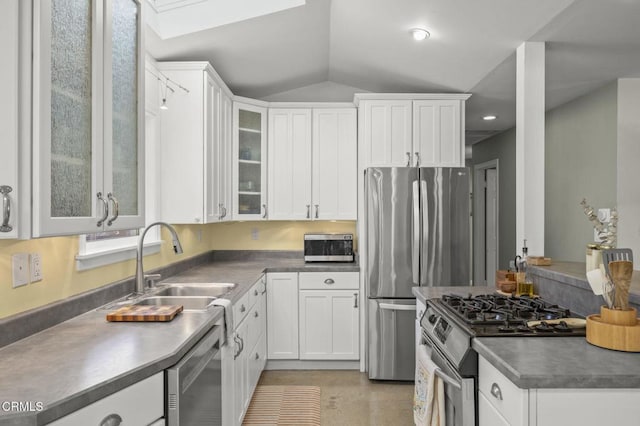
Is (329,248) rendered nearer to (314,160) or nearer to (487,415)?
(314,160)

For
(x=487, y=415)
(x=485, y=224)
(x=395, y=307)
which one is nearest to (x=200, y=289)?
(x=395, y=307)

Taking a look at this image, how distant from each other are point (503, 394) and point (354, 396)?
85.4 inches

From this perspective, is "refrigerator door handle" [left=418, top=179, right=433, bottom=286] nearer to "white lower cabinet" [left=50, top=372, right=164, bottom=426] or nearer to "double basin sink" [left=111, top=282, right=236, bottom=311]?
"double basin sink" [left=111, top=282, right=236, bottom=311]

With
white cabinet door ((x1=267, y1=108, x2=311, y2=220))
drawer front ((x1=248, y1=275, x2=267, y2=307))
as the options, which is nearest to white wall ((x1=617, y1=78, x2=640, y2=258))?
white cabinet door ((x1=267, y1=108, x2=311, y2=220))

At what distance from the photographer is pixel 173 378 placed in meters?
1.42

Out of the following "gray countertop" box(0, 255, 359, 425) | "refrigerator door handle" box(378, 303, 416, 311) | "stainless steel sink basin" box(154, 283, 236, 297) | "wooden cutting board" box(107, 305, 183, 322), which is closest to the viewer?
"gray countertop" box(0, 255, 359, 425)

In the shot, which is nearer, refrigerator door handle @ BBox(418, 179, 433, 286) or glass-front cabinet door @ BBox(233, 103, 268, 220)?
refrigerator door handle @ BBox(418, 179, 433, 286)

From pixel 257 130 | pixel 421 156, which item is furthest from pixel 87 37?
pixel 421 156

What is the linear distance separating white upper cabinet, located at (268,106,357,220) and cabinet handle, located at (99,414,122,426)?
2.98 meters

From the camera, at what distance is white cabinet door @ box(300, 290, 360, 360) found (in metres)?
3.80

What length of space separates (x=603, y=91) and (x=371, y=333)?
2791mm

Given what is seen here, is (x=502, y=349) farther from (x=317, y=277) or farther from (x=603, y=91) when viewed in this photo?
(x=603, y=91)

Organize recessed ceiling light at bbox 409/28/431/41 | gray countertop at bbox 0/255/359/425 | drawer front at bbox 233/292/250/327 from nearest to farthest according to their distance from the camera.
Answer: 1. gray countertop at bbox 0/255/359/425
2. drawer front at bbox 233/292/250/327
3. recessed ceiling light at bbox 409/28/431/41

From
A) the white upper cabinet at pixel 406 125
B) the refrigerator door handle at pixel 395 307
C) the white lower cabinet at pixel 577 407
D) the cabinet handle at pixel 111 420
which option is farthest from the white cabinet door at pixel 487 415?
the white upper cabinet at pixel 406 125
